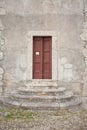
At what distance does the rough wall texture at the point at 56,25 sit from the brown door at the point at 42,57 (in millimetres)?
371

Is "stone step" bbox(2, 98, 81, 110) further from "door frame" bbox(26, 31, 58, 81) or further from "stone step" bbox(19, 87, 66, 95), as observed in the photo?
"door frame" bbox(26, 31, 58, 81)

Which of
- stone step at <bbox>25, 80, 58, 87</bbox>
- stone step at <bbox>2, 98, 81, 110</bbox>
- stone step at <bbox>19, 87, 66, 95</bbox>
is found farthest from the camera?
stone step at <bbox>25, 80, 58, 87</bbox>

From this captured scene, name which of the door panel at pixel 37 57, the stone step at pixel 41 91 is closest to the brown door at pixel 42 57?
the door panel at pixel 37 57

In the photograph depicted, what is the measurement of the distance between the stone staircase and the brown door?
0.65m

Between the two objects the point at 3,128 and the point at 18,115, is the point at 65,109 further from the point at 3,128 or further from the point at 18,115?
the point at 3,128

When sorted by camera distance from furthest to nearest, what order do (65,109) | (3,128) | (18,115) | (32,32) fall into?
(32,32)
(65,109)
(18,115)
(3,128)

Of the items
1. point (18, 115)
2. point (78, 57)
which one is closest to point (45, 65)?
point (78, 57)

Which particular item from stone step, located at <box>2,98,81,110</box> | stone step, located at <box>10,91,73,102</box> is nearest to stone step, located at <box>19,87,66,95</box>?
stone step, located at <box>10,91,73,102</box>

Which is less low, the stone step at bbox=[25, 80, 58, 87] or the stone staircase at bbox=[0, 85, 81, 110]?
the stone step at bbox=[25, 80, 58, 87]

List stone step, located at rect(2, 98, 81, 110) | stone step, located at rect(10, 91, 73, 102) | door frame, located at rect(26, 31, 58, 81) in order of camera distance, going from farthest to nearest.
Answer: door frame, located at rect(26, 31, 58, 81)
stone step, located at rect(10, 91, 73, 102)
stone step, located at rect(2, 98, 81, 110)

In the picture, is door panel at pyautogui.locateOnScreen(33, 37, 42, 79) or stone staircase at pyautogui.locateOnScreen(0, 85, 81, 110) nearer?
stone staircase at pyautogui.locateOnScreen(0, 85, 81, 110)

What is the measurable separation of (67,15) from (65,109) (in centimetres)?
341

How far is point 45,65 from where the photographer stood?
9.10 metres

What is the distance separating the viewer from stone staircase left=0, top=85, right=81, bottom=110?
7586 mm
